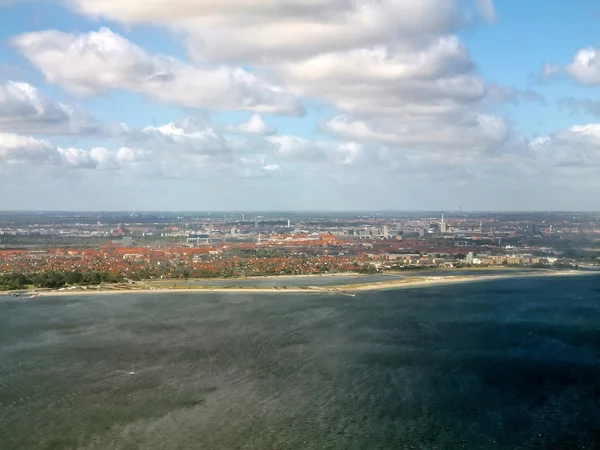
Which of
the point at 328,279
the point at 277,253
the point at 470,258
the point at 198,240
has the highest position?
the point at 198,240

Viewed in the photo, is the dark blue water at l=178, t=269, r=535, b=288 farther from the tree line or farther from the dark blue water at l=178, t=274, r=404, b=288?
the tree line

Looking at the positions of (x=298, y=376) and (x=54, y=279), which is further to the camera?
(x=54, y=279)

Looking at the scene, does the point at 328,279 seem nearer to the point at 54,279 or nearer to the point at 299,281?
the point at 299,281

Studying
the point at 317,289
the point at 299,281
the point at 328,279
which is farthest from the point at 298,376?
the point at 328,279

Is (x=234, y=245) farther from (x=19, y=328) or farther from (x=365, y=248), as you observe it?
(x=19, y=328)

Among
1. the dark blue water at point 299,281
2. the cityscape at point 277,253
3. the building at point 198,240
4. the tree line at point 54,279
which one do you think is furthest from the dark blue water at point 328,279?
the building at point 198,240
